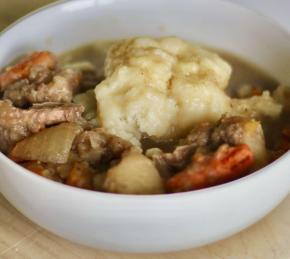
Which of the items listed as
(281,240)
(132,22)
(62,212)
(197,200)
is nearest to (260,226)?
(281,240)

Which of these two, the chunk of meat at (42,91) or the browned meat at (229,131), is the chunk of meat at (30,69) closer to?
the chunk of meat at (42,91)

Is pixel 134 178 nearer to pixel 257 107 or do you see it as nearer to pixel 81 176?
A: pixel 81 176

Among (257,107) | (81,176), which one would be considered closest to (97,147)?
(81,176)

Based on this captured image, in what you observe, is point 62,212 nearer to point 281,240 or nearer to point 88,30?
point 281,240

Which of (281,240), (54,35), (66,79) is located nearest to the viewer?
(281,240)

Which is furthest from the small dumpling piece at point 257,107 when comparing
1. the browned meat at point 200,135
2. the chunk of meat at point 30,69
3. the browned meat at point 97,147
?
the chunk of meat at point 30,69

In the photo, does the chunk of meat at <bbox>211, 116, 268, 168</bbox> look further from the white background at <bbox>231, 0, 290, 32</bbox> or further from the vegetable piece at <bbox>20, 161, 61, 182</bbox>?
the white background at <bbox>231, 0, 290, 32</bbox>
